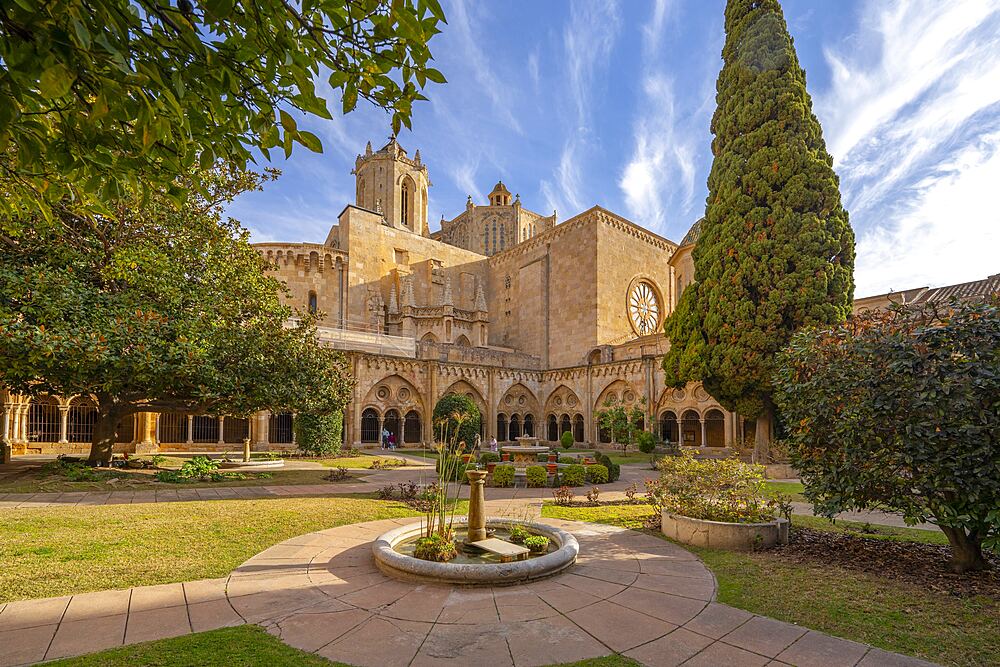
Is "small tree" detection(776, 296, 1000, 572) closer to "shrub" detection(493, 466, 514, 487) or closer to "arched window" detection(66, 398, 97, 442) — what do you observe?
"shrub" detection(493, 466, 514, 487)

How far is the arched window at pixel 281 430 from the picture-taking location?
23344mm

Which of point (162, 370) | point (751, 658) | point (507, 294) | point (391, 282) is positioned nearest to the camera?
point (751, 658)

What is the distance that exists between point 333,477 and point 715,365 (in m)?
12.0

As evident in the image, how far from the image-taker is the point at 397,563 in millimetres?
5039

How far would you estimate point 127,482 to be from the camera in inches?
439

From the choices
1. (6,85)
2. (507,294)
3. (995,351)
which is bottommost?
(995,351)

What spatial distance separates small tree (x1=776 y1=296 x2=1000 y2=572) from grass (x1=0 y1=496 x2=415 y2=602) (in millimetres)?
6354

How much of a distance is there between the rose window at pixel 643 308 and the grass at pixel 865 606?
30721 mm

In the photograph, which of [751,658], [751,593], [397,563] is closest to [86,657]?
[397,563]

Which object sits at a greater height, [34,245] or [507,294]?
[507,294]

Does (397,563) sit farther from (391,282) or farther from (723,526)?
(391,282)

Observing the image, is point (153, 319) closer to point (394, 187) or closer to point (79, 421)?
point (79, 421)

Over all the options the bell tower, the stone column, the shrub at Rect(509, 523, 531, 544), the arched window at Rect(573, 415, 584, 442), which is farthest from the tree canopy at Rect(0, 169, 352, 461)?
the bell tower

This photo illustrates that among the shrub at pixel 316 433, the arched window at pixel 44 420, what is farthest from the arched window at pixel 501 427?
the arched window at pixel 44 420
